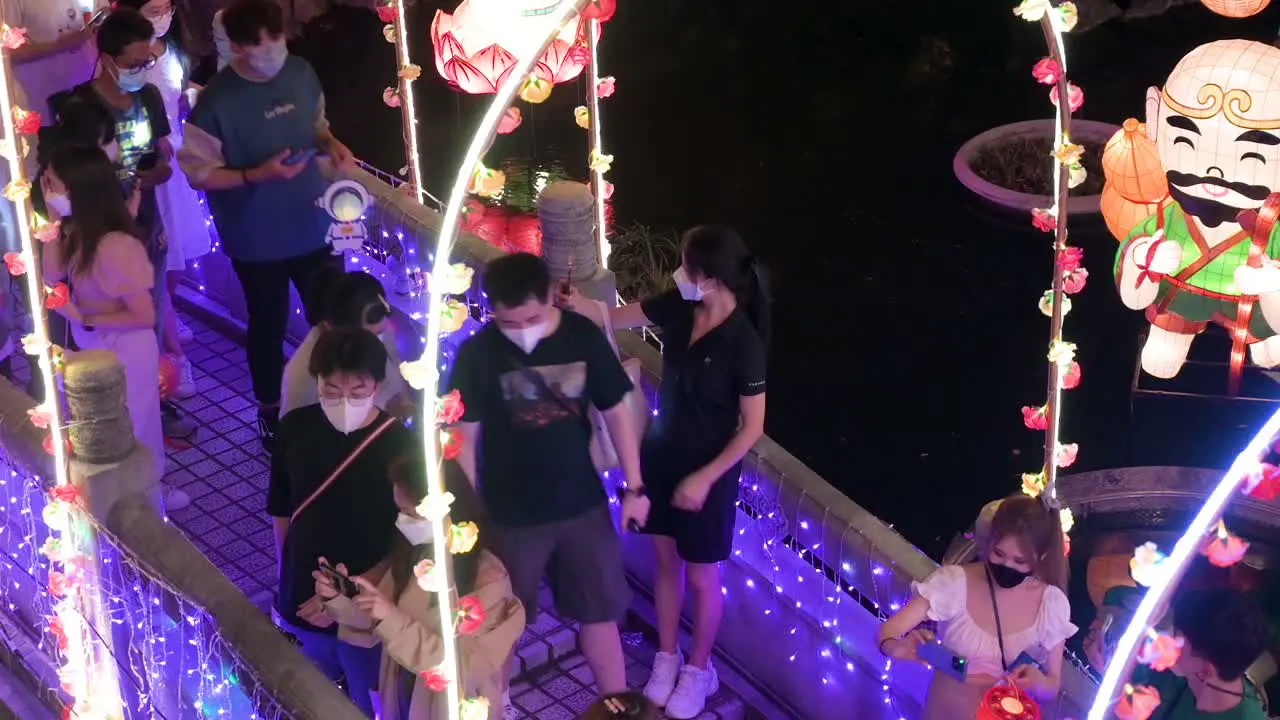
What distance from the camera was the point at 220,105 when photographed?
20.2 ft

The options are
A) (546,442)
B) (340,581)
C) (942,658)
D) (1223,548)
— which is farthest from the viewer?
(546,442)

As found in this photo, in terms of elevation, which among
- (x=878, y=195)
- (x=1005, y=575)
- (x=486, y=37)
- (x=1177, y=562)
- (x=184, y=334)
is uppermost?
(x=1177, y=562)

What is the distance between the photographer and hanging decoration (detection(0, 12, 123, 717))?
496cm

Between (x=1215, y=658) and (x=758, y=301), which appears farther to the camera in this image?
(x=758, y=301)

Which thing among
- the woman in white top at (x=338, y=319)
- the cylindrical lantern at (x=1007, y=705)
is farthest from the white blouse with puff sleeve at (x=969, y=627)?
the woman in white top at (x=338, y=319)

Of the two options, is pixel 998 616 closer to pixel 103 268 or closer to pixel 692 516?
pixel 692 516

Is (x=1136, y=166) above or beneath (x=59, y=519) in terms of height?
above

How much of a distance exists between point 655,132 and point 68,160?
7.95 meters

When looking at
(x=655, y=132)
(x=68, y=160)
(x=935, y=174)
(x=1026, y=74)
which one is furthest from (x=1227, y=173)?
(x=1026, y=74)

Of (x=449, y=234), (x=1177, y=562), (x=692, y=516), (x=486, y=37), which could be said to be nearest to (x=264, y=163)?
(x=692, y=516)

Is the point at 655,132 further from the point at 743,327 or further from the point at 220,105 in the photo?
the point at 743,327

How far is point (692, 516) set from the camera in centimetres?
530

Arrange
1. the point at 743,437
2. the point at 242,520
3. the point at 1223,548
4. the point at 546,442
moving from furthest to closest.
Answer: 1. the point at 242,520
2. the point at 743,437
3. the point at 546,442
4. the point at 1223,548

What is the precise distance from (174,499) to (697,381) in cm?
267
